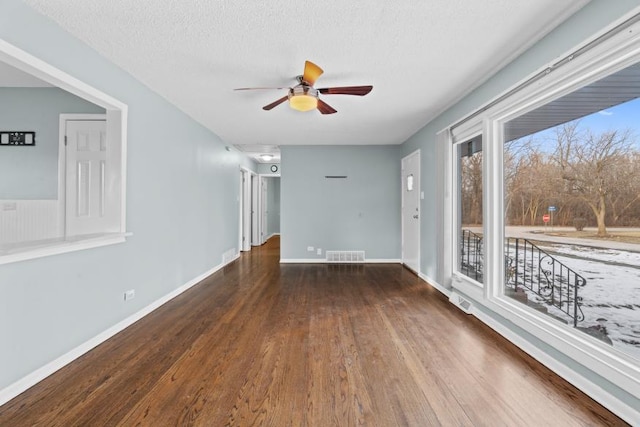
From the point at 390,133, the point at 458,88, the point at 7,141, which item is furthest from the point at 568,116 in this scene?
the point at 7,141

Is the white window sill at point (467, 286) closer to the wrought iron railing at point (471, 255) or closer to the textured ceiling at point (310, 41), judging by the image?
the wrought iron railing at point (471, 255)

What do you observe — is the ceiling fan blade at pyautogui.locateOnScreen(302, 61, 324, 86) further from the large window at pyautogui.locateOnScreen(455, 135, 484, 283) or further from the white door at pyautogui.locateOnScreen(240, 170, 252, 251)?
the white door at pyautogui.locateOnScreen(240, 170, 252, 251)

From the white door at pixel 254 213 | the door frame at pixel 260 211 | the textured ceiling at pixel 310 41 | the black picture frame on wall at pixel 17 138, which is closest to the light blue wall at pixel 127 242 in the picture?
the textured ceiling at pixel 310 41

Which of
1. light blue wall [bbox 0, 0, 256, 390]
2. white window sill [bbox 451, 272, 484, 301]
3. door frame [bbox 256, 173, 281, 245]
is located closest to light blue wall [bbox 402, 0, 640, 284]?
white window sill [bbox 451, 272, 484, 301]

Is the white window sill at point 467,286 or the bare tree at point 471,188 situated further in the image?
the bare tree at point 471,188

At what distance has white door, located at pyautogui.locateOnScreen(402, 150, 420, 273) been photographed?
4.96 meters

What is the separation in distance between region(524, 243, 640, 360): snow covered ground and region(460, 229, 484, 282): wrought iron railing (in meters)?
1.14

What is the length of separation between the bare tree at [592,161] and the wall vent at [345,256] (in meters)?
4.01

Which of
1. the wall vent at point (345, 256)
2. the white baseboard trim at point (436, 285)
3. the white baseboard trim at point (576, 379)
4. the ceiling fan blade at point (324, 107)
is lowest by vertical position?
the white baseboard trim at point (576, 379)

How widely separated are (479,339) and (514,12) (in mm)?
2484

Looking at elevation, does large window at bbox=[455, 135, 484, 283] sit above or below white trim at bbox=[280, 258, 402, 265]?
above

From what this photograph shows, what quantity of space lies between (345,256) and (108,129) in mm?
4401

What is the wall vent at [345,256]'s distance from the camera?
5.95m

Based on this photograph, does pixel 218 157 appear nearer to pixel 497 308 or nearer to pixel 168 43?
pixel 168 43
